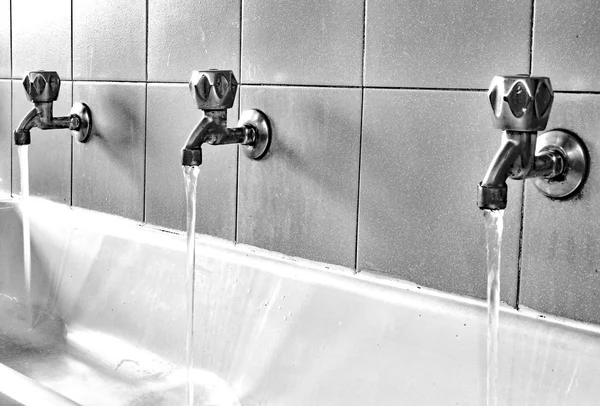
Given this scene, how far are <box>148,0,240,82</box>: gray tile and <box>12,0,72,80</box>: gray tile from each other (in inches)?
11.4

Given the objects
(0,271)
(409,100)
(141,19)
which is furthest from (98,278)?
(409,100)

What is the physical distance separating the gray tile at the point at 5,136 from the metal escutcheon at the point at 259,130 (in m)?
0.78

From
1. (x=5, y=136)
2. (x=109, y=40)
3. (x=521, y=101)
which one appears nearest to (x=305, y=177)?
(x=521, y=101)

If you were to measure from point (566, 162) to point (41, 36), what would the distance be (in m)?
1.20

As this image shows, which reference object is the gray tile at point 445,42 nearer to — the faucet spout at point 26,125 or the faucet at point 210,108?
the faucet at point 210,108

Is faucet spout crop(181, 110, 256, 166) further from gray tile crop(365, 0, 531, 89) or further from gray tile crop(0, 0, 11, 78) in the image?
gray tile crop(0, 0, 11, 78)

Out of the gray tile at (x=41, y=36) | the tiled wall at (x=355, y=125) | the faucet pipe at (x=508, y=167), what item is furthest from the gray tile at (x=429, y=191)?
the gray tile at (x=41, y=36)

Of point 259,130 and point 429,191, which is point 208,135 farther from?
point 429,191

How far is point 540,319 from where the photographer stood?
91 centimetres

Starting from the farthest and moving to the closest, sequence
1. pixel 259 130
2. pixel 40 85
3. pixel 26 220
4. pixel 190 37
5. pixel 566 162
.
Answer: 1. pixel 26 220
2. pixel 40 85
3. pixel 190 37
4. pixel 259 130
5. pixel 566 162

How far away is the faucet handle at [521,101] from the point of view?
2.57 ft

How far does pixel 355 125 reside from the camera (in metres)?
1.11

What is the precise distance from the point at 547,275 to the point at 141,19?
872 millimetres

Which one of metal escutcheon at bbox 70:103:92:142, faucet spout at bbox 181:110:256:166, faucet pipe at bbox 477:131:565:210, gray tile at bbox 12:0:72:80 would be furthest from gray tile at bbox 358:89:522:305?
gray tile at bbox 12:0:72:80
